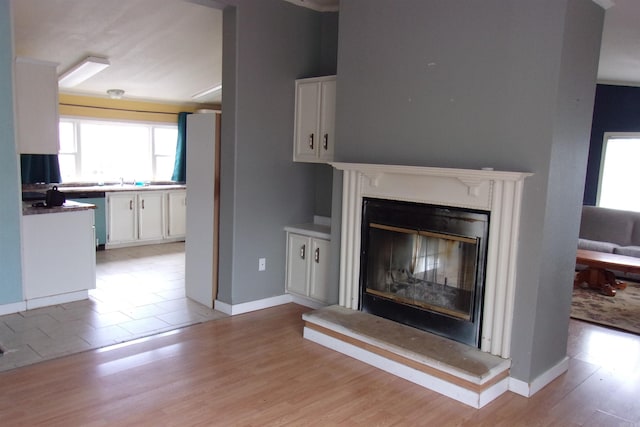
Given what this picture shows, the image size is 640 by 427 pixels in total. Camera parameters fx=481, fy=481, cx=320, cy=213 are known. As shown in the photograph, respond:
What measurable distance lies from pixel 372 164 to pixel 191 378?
1.86m

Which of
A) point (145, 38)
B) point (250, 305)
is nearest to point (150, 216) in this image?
point (145, 38)

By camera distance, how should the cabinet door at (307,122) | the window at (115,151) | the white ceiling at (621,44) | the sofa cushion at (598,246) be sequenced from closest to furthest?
the white ceiling at (621,44) → the cabinet door at (307,122) → the sofa cushion at (598,246) → the window at (115,151)

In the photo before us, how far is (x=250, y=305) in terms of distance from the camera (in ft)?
13.9

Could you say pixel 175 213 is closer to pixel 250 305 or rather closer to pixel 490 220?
pixel 250 305

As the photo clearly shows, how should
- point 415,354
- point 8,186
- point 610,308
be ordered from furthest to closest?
point 610,308
point 8,186
point 415,354

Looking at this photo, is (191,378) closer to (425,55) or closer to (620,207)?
(425,55)

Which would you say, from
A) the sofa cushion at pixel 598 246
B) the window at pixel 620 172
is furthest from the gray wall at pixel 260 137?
the window at pixel 620 172

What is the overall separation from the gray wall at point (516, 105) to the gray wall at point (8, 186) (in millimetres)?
2779

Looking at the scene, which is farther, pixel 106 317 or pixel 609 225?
pixel 609 225

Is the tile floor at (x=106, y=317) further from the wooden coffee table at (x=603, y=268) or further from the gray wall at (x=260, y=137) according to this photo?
the wooden coffee table at (x=603, y=268)

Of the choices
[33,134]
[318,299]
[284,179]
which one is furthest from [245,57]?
[318,299]

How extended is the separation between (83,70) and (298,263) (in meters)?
3.54

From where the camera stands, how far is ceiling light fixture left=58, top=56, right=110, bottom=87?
17.6 feet

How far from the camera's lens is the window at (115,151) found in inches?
271
